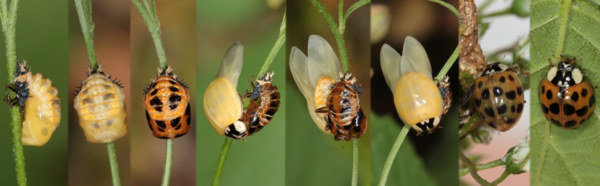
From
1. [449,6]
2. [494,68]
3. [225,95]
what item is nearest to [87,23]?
[225,95]

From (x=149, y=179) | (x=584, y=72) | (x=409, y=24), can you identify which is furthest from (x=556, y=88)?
(x=149, y=179)

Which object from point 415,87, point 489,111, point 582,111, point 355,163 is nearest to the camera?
point 582,111

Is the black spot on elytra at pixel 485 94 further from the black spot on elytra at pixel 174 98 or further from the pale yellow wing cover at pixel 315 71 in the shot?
the black spot on elytra at pixel 174 98

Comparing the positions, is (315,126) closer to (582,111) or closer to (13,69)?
(582,111)

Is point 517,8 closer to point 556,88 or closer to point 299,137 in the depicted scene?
point 556,88

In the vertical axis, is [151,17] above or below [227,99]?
above

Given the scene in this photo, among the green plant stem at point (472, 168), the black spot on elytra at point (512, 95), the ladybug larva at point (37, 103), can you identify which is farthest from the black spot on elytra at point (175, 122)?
the black spot on elytra at point (512, 95)

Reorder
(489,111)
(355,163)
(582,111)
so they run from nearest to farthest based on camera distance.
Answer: (582,111) < (489,111) < (355,163)

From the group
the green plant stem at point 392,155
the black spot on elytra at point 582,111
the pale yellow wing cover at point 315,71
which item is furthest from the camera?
the pale yellow wing cover at point 315,71
